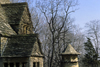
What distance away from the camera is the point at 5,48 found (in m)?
11.0

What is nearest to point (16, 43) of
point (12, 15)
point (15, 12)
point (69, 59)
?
point (12, 15)

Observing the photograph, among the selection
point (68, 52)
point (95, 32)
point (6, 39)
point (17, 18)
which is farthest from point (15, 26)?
point (95, 32)

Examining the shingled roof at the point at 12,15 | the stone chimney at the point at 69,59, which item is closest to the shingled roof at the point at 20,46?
the shingled roof at the point at 12,15

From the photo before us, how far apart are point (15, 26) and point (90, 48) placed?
2440cm

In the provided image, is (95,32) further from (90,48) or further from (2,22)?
(2,22)

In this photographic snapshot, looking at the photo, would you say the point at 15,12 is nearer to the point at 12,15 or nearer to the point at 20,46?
the point at 12,15

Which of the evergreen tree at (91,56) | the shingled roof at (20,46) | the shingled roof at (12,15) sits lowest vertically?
the evergreen tree at (91,56)

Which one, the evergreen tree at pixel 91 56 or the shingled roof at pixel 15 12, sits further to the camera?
the evergreen tree at pixel 91 56

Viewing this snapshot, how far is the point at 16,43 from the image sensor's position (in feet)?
36.8

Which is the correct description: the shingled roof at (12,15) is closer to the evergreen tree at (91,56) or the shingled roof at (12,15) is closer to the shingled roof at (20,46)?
the shingled roof at (20,46)

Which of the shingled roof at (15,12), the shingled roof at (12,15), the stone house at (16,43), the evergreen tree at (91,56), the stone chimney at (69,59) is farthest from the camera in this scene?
the evergreen tree at (91,56)

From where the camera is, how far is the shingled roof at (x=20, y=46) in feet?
34.8

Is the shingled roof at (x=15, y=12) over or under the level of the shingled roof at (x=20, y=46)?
over

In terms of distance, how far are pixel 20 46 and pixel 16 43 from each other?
421mm
